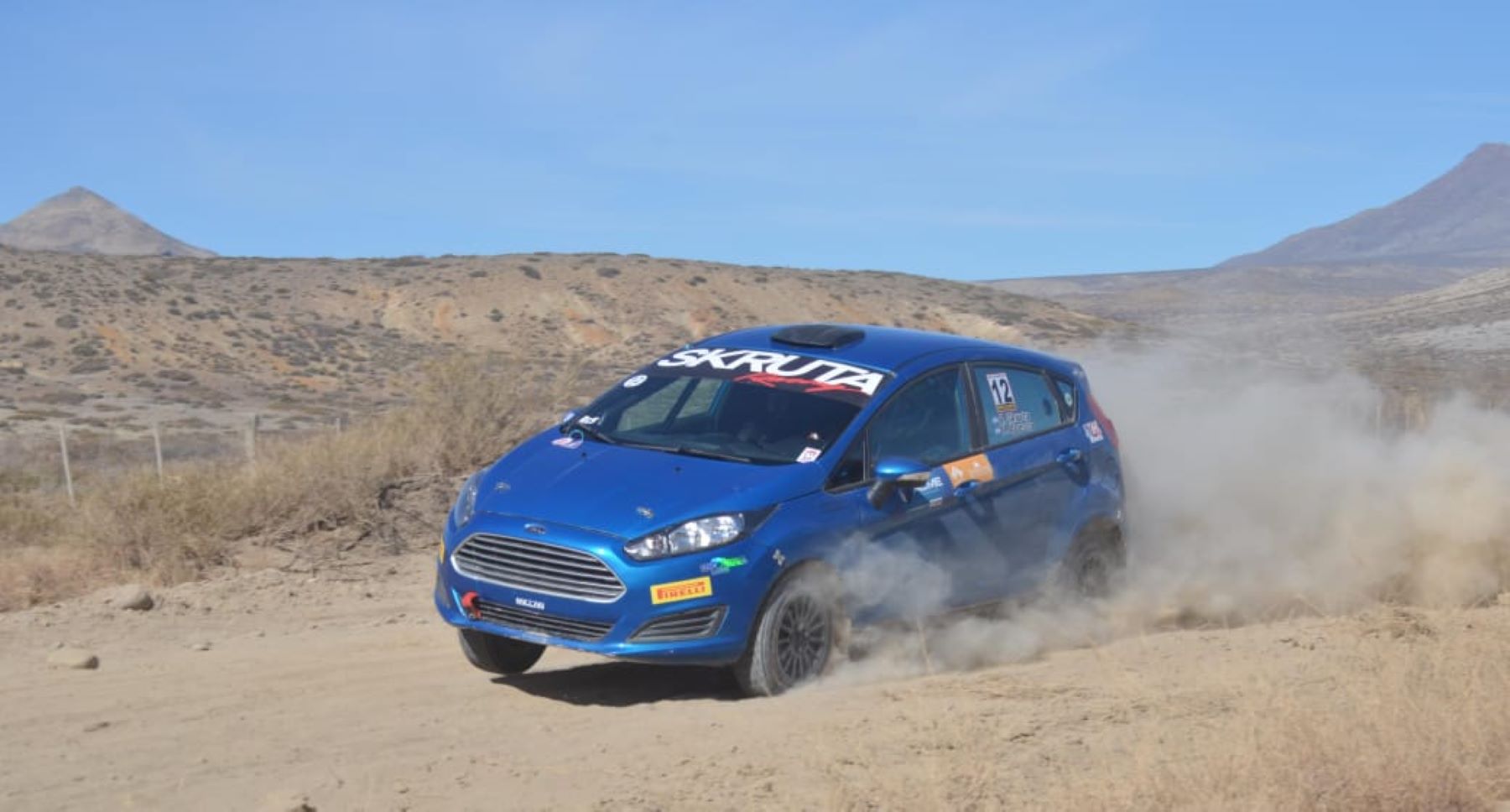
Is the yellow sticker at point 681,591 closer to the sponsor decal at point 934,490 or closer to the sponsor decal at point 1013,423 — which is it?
the sponsor decal at point 934,490

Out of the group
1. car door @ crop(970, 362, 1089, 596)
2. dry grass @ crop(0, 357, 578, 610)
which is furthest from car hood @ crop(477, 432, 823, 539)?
dry grass @ crop(0, 357, 578, 610)

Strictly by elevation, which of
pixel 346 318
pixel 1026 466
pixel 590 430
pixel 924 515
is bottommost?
pixel 924 515

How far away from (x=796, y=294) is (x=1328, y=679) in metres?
75.3

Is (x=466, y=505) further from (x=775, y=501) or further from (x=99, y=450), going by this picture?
(x=99, y=450)

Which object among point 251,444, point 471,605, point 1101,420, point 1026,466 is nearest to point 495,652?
point 471,605

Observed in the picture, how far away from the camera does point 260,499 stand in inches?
519

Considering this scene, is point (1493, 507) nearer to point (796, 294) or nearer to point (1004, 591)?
point (1004, 591)

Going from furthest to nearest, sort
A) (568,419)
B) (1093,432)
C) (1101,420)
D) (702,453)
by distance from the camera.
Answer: (1101,420) → (1093,432) → (568,419) → (702,453)

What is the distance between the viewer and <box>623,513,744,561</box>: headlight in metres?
7.32

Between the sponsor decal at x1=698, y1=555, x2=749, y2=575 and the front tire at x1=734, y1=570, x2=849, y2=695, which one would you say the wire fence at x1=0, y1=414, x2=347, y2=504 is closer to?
the front tire at x1=734, y1=570, x2=849, y2=695

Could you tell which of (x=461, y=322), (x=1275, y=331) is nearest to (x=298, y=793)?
(x=1275, y=331)

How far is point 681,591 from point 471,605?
1129 mm

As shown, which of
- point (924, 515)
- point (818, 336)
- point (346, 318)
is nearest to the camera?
point (924, 515)

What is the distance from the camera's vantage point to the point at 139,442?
101 ft
